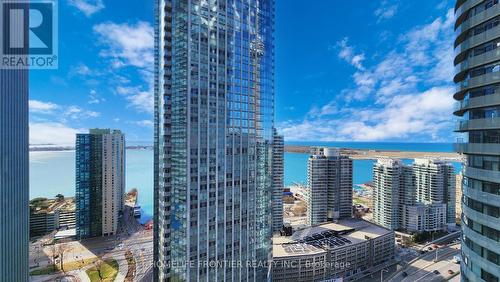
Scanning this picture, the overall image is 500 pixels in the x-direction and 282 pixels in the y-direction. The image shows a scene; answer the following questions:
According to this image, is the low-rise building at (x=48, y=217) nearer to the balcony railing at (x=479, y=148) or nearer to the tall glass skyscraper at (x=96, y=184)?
the tall glass skyscraper at (x=96, y=184)

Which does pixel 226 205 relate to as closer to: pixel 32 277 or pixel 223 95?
pixel 223 95

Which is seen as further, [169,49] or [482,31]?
[169,49]

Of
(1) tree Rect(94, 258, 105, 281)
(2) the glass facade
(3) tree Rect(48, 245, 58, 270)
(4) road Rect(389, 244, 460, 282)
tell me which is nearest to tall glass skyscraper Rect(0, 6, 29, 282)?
(1) tree Rect(94, 258, 105, 281)

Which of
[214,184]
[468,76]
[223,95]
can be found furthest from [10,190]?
[468,76]

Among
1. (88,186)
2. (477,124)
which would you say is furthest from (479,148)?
(88,186)

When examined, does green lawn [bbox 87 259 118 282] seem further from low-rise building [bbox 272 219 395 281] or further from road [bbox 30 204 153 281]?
low-rise building [bbox 272 219 395 281]

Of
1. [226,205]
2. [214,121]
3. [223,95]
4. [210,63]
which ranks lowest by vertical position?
[226,205]
